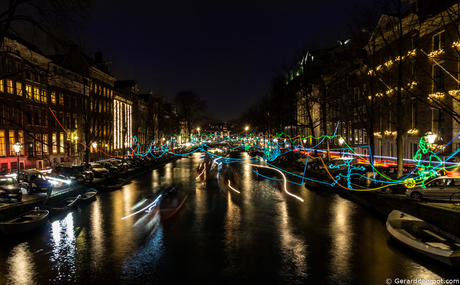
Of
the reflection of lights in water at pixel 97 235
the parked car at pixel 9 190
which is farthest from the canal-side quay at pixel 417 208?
the parked car at pixel 9 190

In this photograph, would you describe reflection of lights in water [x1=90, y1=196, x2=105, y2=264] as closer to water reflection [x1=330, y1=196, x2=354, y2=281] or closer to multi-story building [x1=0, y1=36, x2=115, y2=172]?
multi-story building [x1=0, y1=36, x2=115, y2=172]

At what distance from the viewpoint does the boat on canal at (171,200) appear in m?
17.7

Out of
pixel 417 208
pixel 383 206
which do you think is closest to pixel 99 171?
pixel 383 206

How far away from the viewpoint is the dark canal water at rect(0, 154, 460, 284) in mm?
9727

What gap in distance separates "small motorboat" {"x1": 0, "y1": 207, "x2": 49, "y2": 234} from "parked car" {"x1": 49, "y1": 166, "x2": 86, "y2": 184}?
1278 centimetres

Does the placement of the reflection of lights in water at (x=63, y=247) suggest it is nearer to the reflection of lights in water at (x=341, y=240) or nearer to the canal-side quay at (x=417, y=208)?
the reflection of lights in water at (x=341, y=240)

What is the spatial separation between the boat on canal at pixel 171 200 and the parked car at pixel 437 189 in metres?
13.8

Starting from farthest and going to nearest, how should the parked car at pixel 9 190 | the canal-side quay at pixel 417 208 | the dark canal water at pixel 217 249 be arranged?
the parked car at pixel 9 190, the canal-side quay at pixel 417 208, the dark canal water at pixel 217 249

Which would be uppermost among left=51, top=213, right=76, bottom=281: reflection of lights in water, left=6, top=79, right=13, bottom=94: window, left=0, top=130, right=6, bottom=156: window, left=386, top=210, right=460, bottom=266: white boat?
left=6, top=79, right=13, bottom=94: window

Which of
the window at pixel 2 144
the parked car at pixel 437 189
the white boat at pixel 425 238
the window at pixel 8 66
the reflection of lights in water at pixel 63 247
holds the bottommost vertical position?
the reflection of lights in water at pixel 63 247

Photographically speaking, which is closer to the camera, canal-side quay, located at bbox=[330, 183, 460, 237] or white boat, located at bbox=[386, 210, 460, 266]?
white boat, located at bbox=[386, 210, 460, 266]

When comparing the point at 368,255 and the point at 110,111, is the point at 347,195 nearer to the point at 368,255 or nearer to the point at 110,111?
the point at 368,255

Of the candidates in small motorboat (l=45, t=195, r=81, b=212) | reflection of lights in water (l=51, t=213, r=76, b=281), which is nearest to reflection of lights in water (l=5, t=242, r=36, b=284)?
reflection of lights in water (l=51, t=213, r=76, b=281)

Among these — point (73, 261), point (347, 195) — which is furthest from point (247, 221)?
point (347, 195)
